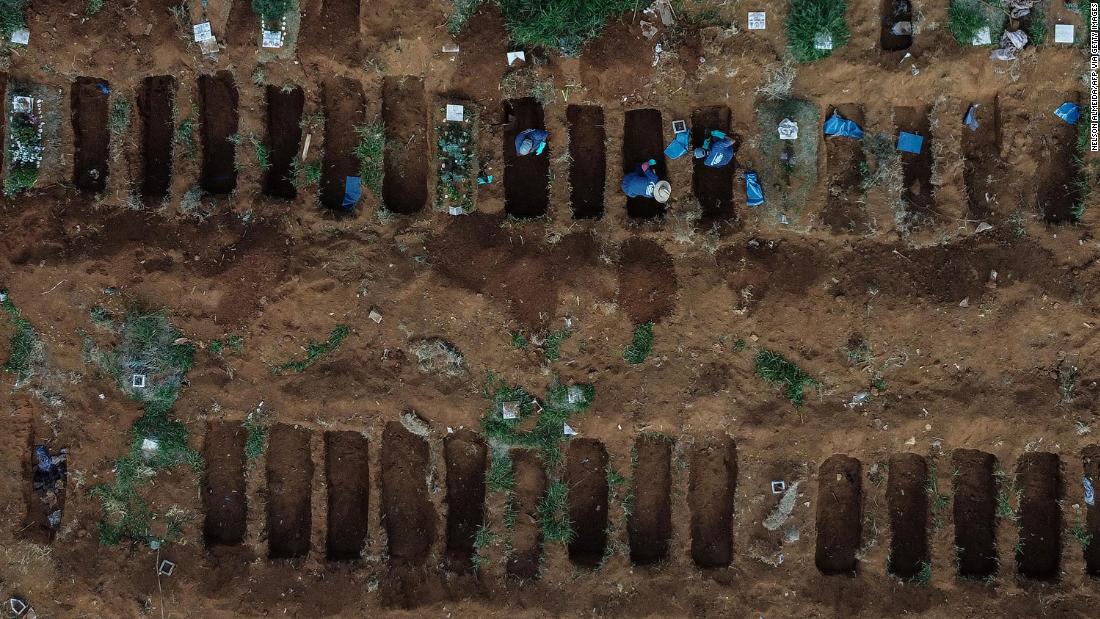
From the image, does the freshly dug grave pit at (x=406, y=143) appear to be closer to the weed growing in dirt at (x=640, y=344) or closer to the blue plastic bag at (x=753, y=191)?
the weed growing in dirt at (x=640, y=344)

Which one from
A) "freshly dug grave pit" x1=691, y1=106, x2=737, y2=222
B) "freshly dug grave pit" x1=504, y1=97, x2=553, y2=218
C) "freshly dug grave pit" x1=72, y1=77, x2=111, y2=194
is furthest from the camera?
"freshly dug grave pit" x1=72, y1=77, x2=111, y2=194

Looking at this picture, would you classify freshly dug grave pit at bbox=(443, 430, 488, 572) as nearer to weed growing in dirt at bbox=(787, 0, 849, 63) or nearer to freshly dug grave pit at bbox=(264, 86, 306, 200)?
freshly dug grave pit at bbox=(264, 86, 306, 200)

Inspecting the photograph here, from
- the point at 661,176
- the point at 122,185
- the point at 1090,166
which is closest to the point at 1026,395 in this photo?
the point at 1090,166

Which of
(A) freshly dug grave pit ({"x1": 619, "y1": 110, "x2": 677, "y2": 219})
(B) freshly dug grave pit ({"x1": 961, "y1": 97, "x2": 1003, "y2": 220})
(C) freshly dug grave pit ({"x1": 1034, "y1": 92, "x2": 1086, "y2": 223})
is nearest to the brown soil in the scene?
(A) freshly dug grave pit ({"x1": 619, "y1": 110, "x2": 677, "y2": 219})

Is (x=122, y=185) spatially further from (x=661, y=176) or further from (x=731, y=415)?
(x=731, y=415)

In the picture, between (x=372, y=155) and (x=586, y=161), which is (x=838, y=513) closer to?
(x=586, y=161)
